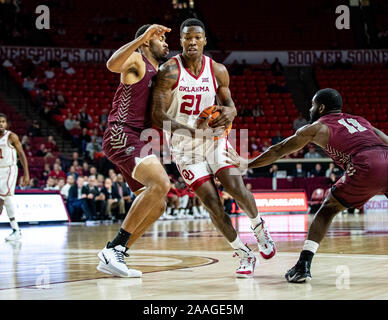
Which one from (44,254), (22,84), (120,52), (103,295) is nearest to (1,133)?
(44,254)

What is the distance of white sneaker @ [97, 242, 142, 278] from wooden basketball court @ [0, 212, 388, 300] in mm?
71

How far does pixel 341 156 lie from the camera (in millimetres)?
5066

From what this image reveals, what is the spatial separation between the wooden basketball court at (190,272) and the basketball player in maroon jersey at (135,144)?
1.06ft

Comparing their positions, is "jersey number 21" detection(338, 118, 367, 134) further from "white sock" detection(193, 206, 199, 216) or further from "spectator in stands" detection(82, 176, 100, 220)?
"white sock" detection(193, 206, 199, 216)

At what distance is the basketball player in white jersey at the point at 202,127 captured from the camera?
18.2ft

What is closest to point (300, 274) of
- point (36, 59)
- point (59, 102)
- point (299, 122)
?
point (59, 102)

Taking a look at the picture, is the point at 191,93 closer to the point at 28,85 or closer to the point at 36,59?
the point at 28,85

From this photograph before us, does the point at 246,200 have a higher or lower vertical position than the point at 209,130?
lower

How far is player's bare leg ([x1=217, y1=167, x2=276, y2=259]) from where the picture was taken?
18.1ft

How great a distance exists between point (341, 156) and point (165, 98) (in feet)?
5.22

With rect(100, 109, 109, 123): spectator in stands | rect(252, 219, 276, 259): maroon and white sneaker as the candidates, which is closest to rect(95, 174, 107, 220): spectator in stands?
rect(100, 109, 109, 123): spectator in stands

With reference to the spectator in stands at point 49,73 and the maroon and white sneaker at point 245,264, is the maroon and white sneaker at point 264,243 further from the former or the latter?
the spectator in stands at point 49,73

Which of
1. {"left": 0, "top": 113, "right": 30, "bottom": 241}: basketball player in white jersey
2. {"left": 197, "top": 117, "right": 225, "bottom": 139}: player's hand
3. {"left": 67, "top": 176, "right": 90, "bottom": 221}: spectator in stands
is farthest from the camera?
{"left": 67, "top": 176, "right": 90, "bottom": 221}: spectator in stands
